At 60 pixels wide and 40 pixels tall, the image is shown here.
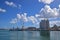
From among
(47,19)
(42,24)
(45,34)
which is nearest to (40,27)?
(42,24)

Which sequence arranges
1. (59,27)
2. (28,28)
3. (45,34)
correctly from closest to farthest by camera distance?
(59,27), (28,28), (45,34)

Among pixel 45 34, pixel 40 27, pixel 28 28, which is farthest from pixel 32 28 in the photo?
pixel 45 34

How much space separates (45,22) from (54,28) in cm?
146

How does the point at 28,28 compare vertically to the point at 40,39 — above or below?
above

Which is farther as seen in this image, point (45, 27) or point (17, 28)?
point (17, 28)

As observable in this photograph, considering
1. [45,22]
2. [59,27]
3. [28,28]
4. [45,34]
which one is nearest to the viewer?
[45,22]

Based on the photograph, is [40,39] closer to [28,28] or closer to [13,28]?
[28,28]

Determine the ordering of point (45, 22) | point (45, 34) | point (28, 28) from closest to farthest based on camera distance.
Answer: point (45, 22)
point (28, 28)
point (45, 34)

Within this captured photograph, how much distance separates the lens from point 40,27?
11680mm

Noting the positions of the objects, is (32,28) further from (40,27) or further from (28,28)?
(40,27)

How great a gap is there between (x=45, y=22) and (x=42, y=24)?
553 mm

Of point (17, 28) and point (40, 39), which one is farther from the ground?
point (17, 28)

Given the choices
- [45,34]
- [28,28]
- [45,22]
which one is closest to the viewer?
[45,22]

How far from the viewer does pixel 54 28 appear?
12281 millimetres
